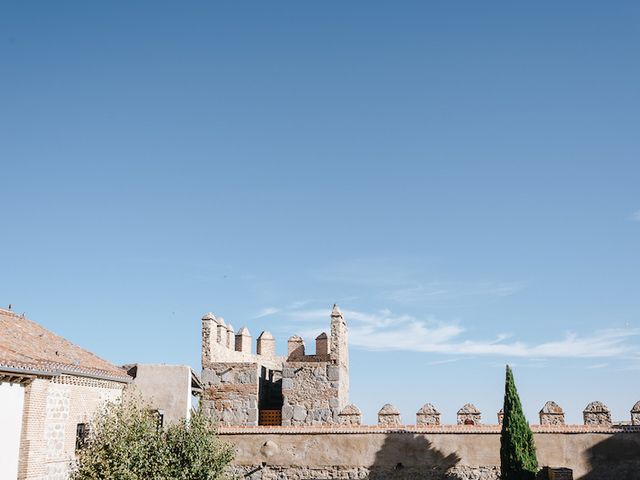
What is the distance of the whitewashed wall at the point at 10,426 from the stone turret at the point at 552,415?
1685 centimetres

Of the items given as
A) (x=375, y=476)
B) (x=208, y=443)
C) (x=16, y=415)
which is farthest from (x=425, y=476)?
(x=16, y=415)

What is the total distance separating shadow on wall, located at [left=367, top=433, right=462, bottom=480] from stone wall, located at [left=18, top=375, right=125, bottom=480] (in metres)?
9.81

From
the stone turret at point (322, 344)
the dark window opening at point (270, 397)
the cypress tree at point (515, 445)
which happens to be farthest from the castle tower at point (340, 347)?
the cypress tree at point (515, 445)

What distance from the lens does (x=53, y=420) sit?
20953 millimetres

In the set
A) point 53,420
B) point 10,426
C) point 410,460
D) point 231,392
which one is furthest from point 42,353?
point 410,460

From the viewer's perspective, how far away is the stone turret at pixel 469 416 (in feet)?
80.8

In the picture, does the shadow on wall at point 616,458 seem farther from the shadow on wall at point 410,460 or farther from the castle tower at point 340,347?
the castle tower at point 340,347

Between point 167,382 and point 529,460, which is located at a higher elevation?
point 167,382

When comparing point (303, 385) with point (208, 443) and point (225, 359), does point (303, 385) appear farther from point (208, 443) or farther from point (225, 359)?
point (208, 443)

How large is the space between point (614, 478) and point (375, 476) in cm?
789

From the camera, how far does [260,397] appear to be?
29625 mm

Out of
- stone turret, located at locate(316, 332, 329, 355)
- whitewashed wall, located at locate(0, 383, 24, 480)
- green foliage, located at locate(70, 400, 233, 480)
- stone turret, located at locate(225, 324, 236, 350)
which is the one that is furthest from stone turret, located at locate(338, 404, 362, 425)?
→ whitewashed wall, located at locate(0, 383, 24, 480)

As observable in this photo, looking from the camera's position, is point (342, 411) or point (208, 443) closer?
point (208, 443)

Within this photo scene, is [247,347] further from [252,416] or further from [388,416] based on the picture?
[388,416]
